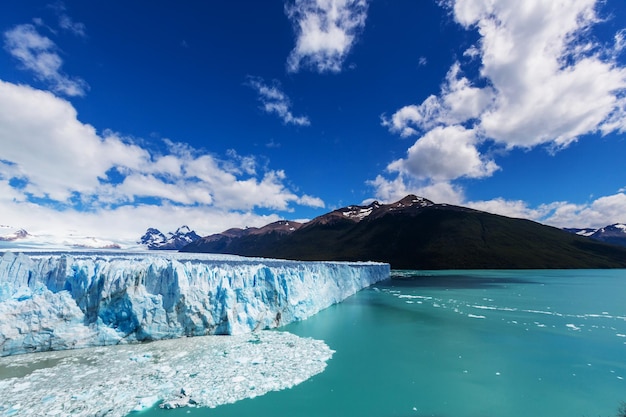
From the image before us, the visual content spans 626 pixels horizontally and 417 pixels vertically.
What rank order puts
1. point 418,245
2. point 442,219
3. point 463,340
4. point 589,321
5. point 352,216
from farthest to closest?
1. point 352,216
2. point 442,219
3. point 418,245
4. point 589,321
5. point 463,340

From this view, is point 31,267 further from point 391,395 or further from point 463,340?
point 463,340

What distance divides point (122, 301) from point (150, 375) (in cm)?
576

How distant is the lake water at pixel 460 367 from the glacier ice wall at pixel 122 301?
11.6 feet

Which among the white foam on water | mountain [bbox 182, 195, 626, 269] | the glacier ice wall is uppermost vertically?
mountain [bbox 182, 195, 626, 269]

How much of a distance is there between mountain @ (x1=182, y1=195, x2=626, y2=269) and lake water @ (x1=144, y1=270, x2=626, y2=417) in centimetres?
7476

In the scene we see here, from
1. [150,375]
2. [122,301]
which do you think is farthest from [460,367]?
[122,301]

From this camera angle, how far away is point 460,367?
11312 millimetres

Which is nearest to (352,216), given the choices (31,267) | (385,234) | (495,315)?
(385,234)

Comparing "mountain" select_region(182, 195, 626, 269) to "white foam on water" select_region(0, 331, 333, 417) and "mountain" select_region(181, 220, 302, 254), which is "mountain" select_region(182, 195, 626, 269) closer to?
"mountain" select_region(181, 220, 302, 254)

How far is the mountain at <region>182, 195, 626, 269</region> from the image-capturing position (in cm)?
8931

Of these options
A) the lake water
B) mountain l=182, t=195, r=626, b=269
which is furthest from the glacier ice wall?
mountain l=182, t=195, r=626, b=269

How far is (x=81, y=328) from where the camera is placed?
1359cm

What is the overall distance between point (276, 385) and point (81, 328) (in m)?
10.0

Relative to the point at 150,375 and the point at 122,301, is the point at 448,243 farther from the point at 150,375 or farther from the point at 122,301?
the point at 150,375
